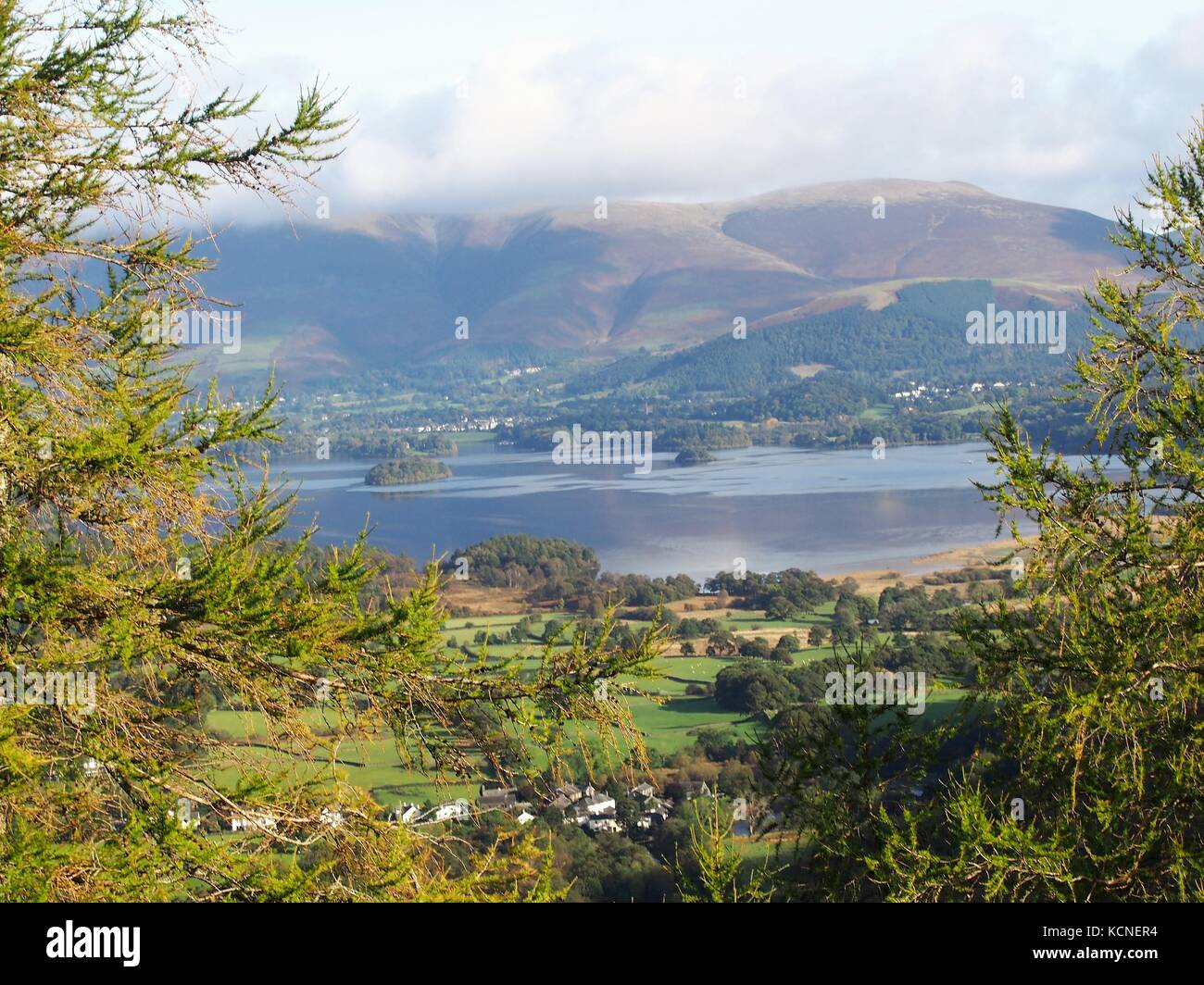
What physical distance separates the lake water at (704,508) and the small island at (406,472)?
3.60ft

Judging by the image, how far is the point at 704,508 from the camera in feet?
179

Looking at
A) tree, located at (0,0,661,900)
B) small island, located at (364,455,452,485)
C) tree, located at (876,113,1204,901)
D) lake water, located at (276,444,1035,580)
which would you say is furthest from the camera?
small island, located at (364,455,452,485)

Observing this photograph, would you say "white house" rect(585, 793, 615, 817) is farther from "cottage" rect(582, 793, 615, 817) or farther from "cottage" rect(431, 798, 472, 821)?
"cottage" rect(431, 798, 472, 821)

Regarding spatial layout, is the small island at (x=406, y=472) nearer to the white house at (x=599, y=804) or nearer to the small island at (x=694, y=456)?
the small island at (x=694, y=456)

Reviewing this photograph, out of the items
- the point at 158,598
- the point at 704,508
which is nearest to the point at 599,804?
the point at 158,598

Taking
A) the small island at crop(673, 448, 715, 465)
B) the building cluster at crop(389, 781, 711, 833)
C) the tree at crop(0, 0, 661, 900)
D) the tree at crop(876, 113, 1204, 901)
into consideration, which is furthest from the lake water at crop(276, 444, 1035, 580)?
the tree at crop(0, 0, 661, 900)

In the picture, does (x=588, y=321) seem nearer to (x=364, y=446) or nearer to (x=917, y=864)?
(x=364, y=446)

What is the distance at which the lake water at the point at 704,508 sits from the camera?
4109 centimetres

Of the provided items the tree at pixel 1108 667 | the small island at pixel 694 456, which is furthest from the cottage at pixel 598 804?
the small island at pixel 694 456

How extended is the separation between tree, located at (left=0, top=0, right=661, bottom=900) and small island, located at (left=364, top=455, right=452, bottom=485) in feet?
210

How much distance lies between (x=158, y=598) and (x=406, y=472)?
66.8m

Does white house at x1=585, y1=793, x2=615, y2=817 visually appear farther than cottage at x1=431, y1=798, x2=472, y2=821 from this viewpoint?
Yes

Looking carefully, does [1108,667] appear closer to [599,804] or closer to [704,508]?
[599,804]

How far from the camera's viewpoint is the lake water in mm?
41094
